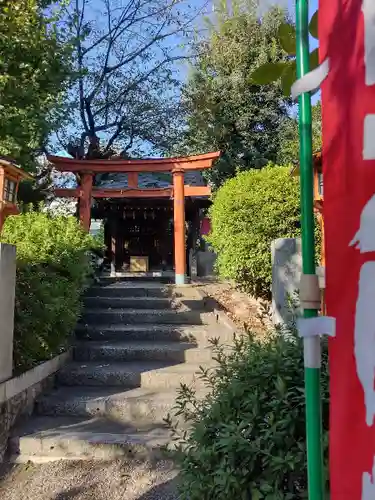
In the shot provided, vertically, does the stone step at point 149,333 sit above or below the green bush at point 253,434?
below

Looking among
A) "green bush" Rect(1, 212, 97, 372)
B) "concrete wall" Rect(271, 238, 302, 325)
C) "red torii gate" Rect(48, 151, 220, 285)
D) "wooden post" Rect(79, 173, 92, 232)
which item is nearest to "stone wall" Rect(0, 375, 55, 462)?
"green bush" Rect(1, 212, 97, 372)

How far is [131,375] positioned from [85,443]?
1077mm

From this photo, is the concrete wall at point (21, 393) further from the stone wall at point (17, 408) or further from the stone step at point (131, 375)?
the stone step at point (131, 375)

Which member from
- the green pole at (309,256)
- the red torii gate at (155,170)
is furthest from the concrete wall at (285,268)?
the red torii gate at (155,170)

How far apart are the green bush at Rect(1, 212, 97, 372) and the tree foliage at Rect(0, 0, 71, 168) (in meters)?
1.17

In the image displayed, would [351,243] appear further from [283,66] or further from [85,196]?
[85,196]

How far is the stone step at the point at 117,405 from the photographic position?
12.7ft

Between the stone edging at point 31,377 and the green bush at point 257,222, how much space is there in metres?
2.55

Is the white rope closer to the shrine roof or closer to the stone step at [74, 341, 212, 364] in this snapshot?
the stone step at [74, 341, 212, 364]

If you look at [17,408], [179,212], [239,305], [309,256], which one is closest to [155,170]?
[179,212]

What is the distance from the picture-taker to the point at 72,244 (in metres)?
5.25

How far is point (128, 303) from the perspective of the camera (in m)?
6.48

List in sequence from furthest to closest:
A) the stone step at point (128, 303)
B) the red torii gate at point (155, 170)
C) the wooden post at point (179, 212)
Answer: the wooden post at point (179, 212), the red torii gate at point (155, 170), the stone step at point (128, 303)

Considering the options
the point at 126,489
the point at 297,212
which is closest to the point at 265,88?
the point at 297,212
